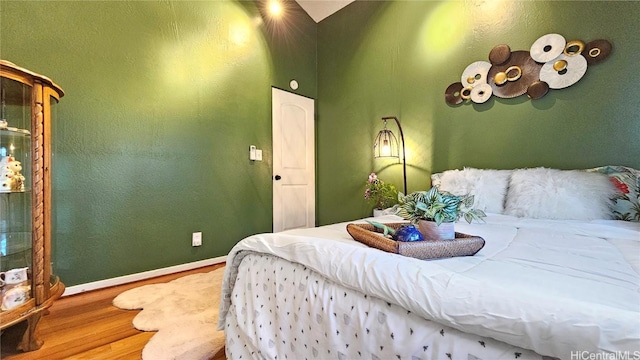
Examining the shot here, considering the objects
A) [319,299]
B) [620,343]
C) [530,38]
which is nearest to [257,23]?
[530,38]

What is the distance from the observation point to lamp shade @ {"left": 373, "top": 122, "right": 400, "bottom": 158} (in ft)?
10.3

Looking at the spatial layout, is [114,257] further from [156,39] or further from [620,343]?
[620,343]

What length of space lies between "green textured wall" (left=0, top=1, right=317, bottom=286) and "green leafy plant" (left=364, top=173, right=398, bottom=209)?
1.26m

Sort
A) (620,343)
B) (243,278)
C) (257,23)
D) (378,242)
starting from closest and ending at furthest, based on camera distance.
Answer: (620,343)
(378,242)
(243,278)
(257,23)

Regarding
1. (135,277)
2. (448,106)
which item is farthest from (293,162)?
(135,277)

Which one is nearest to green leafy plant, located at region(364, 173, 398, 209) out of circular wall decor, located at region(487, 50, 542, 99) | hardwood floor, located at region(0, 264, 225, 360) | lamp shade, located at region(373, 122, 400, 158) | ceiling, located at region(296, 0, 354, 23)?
lamp shade, located at region(373, 122, 400, 158)

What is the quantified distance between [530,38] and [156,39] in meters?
3.31

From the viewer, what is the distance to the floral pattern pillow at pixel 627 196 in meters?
1.63

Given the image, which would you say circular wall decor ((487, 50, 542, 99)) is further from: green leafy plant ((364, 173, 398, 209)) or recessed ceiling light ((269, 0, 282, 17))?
recessed ceiling light ((269, 0, 282, 17))

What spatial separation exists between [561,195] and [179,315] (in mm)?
2595

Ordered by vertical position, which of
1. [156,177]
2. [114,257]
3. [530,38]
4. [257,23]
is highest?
[257,23]

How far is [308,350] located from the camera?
0.98 metres

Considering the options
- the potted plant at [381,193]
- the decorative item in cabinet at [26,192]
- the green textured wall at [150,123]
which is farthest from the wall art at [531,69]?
the decorative item in cabinet at [26,192]

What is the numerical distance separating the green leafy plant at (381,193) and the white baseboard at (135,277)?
182 centimetres
